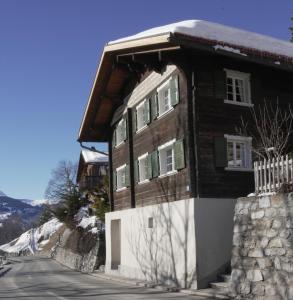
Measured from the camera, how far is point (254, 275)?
14.1 m

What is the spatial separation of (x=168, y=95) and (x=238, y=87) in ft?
8.99

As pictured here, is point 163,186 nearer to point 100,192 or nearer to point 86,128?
point 86,128

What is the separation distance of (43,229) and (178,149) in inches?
2939

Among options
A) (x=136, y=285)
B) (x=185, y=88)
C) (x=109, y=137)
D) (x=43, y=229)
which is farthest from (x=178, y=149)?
(x=43, y=229)

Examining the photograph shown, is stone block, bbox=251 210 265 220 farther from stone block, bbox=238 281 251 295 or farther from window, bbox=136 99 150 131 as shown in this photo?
window, bbox=136 99 150 131

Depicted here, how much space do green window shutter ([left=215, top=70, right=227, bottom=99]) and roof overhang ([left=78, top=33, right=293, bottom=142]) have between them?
1.12m

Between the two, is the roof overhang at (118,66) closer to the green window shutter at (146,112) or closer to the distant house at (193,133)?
the distant house at (193,133)

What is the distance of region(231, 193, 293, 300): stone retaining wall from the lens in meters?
13.1

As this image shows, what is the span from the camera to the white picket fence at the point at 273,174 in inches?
538

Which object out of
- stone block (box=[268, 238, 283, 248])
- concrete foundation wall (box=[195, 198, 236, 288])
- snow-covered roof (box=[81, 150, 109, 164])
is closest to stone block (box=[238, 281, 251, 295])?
stone block (box=[268, 238, 283, 248])

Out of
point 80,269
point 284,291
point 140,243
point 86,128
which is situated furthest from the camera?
point 80,269

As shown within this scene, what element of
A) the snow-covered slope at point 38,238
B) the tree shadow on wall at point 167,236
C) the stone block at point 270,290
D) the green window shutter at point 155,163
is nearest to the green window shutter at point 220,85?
the tree shadow on wall at point 167,236

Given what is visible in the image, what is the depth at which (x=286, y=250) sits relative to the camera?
516 inches

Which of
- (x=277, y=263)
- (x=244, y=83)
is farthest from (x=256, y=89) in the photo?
(x=277, y=263)
